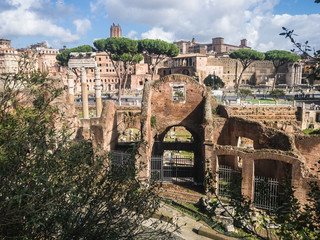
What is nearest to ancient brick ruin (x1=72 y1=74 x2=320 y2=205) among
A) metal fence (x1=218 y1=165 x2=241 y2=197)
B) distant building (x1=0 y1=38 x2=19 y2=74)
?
metal fence (x1=218 y1=165 x2=241 y2=197)

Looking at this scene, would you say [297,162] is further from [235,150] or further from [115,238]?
[115,238]

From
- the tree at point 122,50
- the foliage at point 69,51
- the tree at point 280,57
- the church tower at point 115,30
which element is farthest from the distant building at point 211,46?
the tree at point 122,50

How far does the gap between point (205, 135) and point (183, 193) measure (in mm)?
2524

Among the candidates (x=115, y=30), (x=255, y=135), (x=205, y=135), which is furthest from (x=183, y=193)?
(x=115, y=30)

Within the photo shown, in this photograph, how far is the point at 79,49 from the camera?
146 ft

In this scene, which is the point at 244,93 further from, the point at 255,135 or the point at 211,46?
the point at 211,46

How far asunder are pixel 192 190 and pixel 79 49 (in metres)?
39.4

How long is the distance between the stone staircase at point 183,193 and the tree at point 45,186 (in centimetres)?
614

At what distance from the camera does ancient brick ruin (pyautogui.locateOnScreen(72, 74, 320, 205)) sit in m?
9.91

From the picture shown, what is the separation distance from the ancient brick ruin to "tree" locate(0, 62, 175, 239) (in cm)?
565

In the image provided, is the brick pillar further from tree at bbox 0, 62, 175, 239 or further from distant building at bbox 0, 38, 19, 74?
distant building at bbox 0, 38, 19, 74

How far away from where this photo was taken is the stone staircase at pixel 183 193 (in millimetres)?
10703

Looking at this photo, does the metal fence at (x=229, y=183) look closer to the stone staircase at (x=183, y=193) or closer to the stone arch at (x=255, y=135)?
the stone staircase at (x=183, y=193)

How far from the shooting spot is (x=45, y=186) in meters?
3.43
